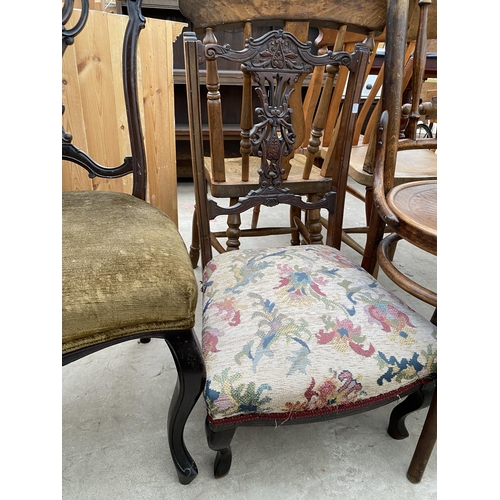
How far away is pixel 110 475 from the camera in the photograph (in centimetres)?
93

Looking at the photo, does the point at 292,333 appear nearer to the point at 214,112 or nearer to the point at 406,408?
the point at 406,408

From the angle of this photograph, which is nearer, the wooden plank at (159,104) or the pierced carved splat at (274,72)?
the pierced carved splat at (274,72)

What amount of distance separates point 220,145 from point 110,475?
916 mm

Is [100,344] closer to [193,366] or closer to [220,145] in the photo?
[193,366]

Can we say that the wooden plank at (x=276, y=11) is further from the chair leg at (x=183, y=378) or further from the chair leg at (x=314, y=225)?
the chair leg at (x=183, y=378)

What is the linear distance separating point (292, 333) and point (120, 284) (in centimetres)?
34

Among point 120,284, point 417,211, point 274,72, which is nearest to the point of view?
point 120,284

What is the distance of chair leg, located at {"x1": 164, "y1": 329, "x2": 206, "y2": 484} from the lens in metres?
0.76

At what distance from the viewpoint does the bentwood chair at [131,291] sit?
2.19ft

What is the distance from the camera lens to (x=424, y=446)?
→ 890 millimetres

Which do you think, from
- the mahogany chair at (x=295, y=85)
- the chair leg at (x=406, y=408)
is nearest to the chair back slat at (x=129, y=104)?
the mahogany chair at (x=295, y=85)

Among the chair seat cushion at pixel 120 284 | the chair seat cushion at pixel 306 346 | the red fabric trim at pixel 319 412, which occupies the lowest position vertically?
the red fabric trim at pixel 319 412

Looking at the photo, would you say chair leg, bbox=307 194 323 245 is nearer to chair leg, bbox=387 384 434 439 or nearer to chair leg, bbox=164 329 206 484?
chair leg, bbox=387 384 434 439

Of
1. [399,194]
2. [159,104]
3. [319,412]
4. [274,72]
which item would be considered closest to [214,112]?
[274,72]
